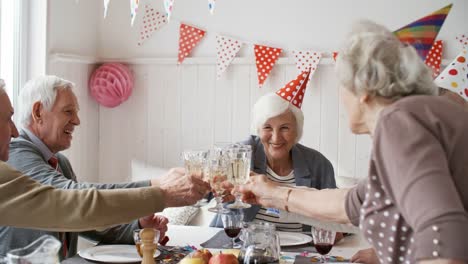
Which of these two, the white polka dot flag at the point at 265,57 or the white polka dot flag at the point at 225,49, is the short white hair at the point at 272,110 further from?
the white polka dot flag at the point at 225,49

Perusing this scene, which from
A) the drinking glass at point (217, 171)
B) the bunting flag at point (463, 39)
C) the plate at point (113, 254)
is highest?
the bunting flag at point (463, 39)

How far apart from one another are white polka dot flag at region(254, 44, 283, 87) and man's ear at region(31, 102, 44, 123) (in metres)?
1.75

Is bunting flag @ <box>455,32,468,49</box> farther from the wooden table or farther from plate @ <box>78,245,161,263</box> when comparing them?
plate @ <box>78,245,161,263</box>

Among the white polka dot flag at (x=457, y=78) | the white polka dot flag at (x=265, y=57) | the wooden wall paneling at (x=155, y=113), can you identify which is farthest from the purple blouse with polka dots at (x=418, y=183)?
the wooden wall paneling at (x=155, y=113)

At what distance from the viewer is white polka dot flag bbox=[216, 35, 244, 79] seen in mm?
4086

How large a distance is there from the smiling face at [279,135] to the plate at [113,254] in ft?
3.62

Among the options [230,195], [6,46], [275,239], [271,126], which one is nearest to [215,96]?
[271,126]

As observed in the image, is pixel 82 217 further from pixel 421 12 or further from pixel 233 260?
pixel 421 12

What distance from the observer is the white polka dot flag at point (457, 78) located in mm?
3197

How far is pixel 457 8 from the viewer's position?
3.81 m

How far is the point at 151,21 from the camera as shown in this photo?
168 inches

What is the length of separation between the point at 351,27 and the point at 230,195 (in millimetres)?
1107

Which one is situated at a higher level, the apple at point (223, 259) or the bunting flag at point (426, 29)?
the bunting flag at point (426, 29)

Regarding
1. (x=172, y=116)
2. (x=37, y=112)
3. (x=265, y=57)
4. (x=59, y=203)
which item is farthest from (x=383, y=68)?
(x=172, y=116)
